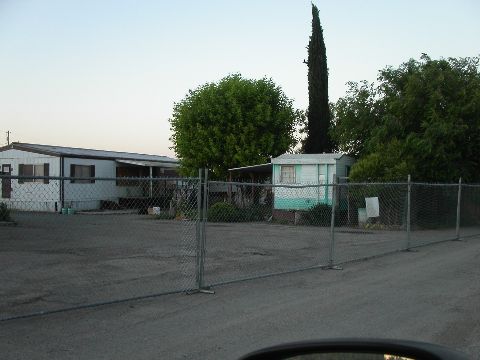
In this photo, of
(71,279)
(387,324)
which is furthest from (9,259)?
(387,324)

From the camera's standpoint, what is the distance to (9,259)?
1042cm

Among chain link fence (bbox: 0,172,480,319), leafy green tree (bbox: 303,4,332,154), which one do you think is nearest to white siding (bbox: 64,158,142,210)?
chain link fence (bbox: 0,172,480,319)

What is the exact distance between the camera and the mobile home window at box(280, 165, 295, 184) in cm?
2719

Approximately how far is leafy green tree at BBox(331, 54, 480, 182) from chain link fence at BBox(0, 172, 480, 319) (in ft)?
6.50

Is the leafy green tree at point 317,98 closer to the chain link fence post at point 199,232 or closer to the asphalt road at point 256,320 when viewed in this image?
the asphalt road at point 256,320

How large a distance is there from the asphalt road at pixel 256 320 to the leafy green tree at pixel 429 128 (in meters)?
13.3

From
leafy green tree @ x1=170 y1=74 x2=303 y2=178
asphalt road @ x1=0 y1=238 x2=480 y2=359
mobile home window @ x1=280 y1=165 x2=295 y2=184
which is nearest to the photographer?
asphalt road @ x1=0 y1=238 x2=480 y2=359

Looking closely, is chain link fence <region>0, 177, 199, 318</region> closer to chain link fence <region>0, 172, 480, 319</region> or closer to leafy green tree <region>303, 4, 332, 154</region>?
chain link fence <region>0, 172, 480, 319</region>

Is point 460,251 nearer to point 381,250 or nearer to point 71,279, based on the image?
point 381,250

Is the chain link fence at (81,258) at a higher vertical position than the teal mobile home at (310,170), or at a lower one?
lower

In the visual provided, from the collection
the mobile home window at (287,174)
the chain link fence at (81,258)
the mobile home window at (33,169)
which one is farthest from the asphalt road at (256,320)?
the mobile home window at (33,169)

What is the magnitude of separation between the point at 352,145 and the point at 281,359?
92.8 ft

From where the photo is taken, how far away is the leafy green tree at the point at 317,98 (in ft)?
116

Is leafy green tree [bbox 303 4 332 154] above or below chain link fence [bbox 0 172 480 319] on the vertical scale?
above
